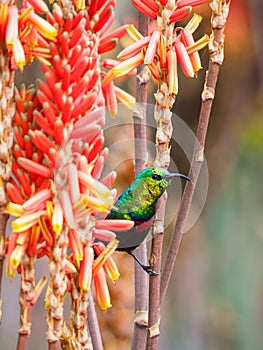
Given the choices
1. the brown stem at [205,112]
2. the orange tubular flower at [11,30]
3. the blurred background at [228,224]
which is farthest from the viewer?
the blurred background at [228,224]

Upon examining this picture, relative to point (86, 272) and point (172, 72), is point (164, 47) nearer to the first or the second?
→ point (172, 72)

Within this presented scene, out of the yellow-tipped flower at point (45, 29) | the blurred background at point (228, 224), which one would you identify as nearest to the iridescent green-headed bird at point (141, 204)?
the yellow-tipped flower at point (45, 29)

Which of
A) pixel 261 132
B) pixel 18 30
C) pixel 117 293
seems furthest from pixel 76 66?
pixel 261 132

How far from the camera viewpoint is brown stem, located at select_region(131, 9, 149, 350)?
60 cm

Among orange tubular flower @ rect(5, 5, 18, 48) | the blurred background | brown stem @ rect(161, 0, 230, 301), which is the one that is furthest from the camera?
the blurred background

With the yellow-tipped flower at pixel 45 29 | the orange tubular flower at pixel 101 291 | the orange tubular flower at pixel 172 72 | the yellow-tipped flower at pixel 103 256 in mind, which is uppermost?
the yellow-tipped flower at pixel 45 29

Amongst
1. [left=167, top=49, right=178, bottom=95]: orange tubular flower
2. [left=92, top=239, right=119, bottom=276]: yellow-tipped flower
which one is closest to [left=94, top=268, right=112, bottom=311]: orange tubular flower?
[left=92, top=239, right=119, bottom=276]: yellow-tipped flower

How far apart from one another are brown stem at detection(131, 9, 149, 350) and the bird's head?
0.17 ft

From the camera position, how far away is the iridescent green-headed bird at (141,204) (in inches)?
21.5

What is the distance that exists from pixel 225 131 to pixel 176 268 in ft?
1.05

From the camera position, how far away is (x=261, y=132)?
66.9 inches

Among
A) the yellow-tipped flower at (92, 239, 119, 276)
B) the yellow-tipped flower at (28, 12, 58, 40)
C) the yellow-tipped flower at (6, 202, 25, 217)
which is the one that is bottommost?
the yellow-tipped flower at (92, 239, 119, 276)

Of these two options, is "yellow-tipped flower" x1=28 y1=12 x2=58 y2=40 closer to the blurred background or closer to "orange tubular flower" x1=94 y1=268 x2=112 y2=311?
"orange tubular flower" x1=94 y1=268 x2=112 y2=311

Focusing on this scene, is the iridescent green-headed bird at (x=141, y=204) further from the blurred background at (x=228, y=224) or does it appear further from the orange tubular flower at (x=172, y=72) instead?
the blurred background at (x=228, y=224)
